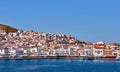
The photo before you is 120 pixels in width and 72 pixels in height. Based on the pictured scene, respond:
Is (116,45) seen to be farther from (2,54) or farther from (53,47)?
(2,54)

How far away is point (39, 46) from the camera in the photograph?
160000 millimetres

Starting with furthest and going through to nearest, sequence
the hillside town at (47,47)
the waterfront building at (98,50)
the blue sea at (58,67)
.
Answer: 1. the hillside town at (47,47)
2. the waterfront building at (98,50)
3. the blue sea at (58,67)

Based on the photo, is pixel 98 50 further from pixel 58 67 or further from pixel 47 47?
pixel 58 67

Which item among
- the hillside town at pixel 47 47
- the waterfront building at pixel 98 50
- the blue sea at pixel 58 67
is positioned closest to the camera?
the blue sea at pixel 58 67

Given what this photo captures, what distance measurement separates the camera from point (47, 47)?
522 ft

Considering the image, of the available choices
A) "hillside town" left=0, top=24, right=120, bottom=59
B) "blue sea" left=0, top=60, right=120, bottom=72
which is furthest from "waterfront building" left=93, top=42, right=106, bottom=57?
"blue sea" left=0, top=60, right=120, bottom=72

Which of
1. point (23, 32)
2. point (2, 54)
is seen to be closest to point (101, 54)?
point (2, 54)

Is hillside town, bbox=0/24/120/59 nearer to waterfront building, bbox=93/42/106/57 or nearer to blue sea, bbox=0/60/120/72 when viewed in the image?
waterfront building, bbox=93/42/106/57

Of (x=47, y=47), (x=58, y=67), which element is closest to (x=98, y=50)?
(x=47, y=47)

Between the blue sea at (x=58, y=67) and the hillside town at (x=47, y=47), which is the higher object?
the hillside town at (x=47, y=47)

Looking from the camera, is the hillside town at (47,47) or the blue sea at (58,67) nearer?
the blue sea at (58,67)

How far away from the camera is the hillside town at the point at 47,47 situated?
488ft

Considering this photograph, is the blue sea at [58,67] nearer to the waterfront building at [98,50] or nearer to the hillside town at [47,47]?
the hillside town at [47,47]

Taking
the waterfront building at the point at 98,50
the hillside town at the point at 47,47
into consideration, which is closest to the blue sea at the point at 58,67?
the hillside town at the point at 47,47
